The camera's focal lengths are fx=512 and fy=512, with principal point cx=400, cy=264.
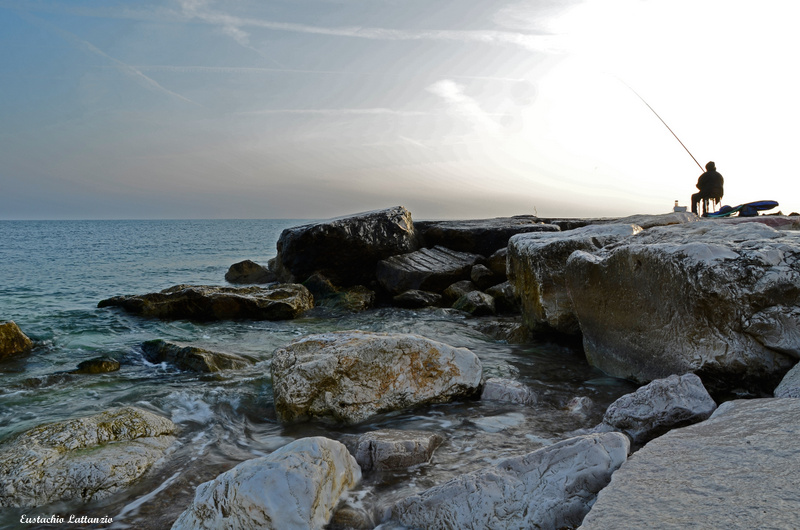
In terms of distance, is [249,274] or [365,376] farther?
[249,274]

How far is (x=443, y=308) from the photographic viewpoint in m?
9.78

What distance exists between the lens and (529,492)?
2438mm

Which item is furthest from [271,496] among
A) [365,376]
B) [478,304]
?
[478,304]

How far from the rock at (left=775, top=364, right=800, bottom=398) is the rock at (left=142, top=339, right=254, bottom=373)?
519cm

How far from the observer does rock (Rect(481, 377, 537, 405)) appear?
4.51 m

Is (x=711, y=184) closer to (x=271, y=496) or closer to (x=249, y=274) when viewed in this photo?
(x=271, y=496)

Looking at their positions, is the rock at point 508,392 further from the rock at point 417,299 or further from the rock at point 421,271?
the rock at point 421,271

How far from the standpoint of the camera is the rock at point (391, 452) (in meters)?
3.27

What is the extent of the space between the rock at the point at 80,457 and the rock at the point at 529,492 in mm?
1908

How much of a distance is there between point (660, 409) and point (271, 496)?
2466 mm

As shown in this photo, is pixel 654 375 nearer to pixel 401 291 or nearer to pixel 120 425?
pixel 120 425

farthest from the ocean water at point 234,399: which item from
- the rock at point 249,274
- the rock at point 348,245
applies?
the rock at point 249,274

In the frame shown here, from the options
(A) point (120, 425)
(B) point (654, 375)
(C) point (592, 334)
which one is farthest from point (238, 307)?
(B) point (654, 375)

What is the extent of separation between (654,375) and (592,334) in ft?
3.14
